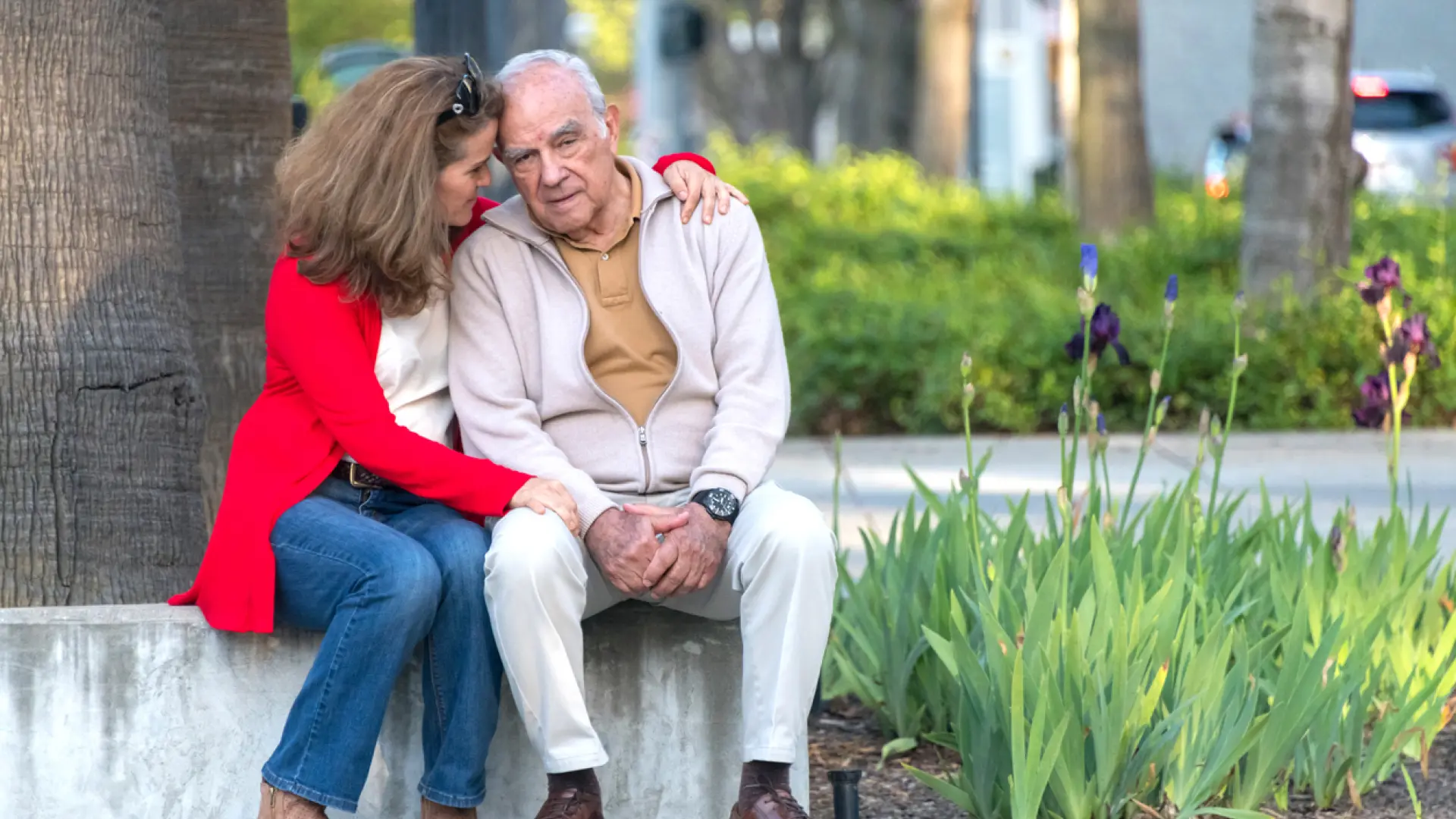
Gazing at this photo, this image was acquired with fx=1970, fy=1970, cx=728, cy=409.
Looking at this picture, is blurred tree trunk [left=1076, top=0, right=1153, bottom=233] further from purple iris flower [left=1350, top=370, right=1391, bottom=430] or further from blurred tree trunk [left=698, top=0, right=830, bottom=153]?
blurred tree trunk [left=698, top=0, right=830, bottom=153]

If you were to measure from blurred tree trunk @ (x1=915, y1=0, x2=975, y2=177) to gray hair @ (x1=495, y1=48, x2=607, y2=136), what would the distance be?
54.6 ft

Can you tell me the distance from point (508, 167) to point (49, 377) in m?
0.99

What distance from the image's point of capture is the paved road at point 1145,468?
720 centimetres

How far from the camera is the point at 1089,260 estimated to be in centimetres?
381

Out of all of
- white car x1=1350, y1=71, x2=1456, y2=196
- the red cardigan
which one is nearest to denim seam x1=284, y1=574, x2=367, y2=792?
the red cardigan

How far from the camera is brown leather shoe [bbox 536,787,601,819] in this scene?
340cm

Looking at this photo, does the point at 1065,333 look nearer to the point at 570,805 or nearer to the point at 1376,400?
the point at 1376,400

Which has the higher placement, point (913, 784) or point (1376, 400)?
point (1376, 400)

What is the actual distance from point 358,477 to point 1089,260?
4.77ft

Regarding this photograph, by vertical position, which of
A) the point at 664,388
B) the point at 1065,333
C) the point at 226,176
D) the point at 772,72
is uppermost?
the point at 772,72

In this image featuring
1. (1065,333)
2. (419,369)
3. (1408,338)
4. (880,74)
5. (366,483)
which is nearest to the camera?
(366,483)

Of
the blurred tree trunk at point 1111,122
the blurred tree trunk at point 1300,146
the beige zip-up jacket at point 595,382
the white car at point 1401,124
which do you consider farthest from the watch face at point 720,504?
the white car at point 1401,124

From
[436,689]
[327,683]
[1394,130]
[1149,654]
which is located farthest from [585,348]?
[1394,130]

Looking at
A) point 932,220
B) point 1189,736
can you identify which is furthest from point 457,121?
point 932,220
